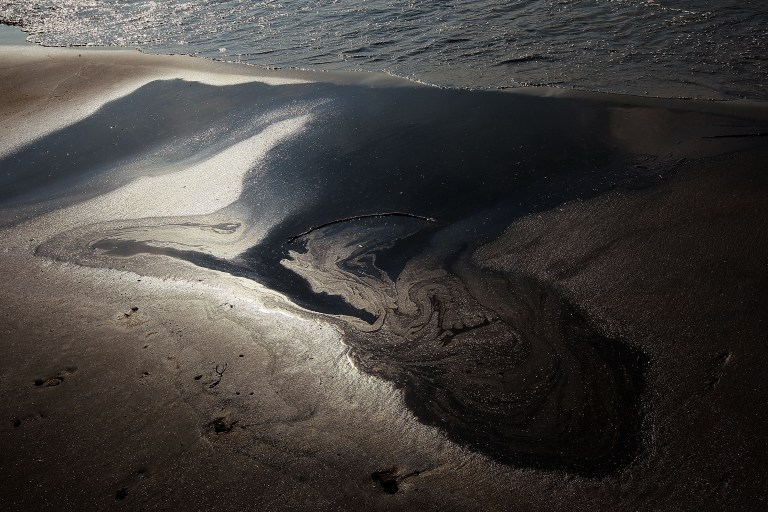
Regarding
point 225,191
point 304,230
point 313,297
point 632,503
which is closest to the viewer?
point 632,503

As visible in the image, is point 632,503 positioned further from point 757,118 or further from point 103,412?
point 757,118

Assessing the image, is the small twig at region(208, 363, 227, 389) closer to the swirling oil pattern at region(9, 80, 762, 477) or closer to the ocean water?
the swirling oil pattern at region(9, 80, 762, 477)

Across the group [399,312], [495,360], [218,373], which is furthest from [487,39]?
[218,373]

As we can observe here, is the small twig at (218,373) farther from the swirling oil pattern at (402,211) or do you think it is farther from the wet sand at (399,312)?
the swirling oil pattern at (402,211)

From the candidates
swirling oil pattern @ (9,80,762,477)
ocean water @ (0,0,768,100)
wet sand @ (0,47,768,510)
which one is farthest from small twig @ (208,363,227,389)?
ocean water @ (0,0,768,100)

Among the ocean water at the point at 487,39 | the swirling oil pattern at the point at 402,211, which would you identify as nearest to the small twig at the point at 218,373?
the swirling oil pattern at the point at 402,211

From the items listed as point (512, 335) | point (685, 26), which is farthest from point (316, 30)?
point (512, 335)

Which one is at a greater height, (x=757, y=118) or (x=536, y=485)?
(x=757, y=118)

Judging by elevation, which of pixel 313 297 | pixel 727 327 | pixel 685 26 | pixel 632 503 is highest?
pixel 685 26
